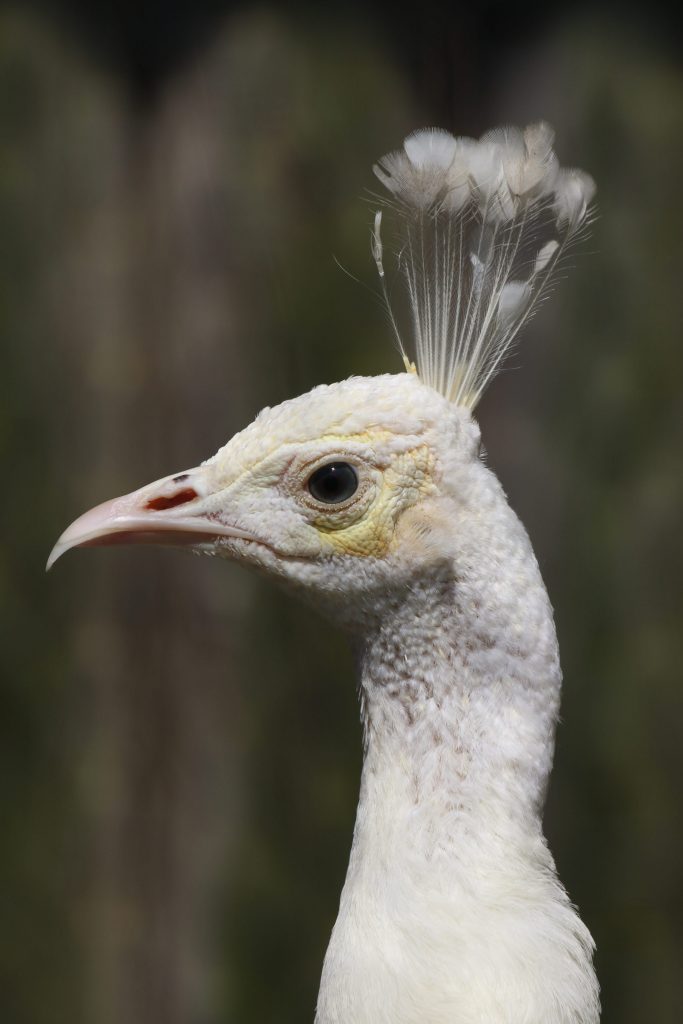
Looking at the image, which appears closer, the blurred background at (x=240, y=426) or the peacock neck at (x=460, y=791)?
the peacock neck at (x=460, y=791)

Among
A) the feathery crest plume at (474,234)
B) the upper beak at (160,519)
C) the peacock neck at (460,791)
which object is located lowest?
the peacock neck at (460,791)

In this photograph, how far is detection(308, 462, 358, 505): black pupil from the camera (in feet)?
2.49

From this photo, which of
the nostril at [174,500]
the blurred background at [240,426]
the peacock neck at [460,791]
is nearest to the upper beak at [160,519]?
the nostril at [174,500]

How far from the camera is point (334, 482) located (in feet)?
2.50

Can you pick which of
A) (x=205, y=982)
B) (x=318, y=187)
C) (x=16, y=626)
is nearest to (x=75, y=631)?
(x=16, y=626)

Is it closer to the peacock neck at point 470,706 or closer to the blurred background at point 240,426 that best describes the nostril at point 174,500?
the peacock neck at point 470,706

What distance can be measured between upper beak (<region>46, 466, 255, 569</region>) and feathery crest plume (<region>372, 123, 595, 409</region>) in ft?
0.64

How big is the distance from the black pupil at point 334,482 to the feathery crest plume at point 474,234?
0.40ft

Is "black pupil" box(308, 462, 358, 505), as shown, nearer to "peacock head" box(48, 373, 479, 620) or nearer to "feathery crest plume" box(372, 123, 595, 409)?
"peacock head" box(48, 373, 479, 620)

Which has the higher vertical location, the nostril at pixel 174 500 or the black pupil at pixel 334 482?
the nostril at pixel 174 500

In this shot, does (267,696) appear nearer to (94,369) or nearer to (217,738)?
(217,738)

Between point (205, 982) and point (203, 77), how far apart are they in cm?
153

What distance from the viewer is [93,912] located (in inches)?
73.9

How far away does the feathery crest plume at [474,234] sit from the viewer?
32.4 inches
